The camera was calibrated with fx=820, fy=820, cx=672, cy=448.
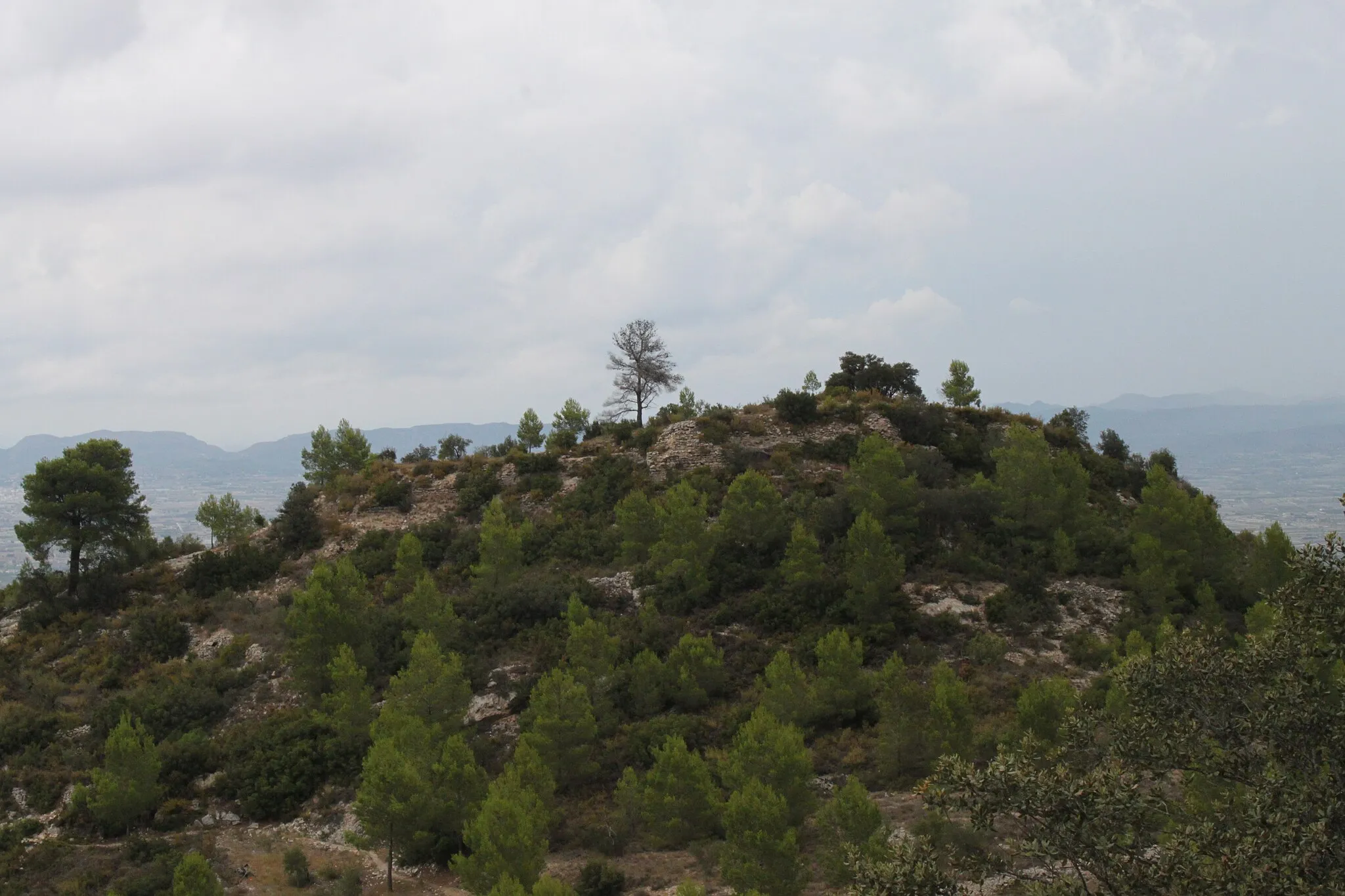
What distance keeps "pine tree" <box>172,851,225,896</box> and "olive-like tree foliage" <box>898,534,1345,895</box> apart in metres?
13.3

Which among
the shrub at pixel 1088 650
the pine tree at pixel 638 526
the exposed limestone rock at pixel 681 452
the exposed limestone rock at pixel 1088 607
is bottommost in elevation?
the shrub at pixel 1088 650

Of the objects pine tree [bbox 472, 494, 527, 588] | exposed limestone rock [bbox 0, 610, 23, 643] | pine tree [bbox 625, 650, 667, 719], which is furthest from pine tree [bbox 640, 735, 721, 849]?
exposed limestone rock [bbox 0, 610, 23, 643]

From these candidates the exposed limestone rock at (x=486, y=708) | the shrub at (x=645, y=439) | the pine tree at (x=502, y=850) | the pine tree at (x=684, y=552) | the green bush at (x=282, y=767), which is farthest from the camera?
the shrub at (x=645, y=439)

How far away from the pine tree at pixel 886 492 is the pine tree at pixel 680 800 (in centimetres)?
1762

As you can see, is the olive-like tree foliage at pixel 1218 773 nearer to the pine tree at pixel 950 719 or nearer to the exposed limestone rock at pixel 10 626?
the pine tree at pixel 950 719

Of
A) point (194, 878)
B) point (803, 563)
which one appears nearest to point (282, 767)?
point (194, 878)

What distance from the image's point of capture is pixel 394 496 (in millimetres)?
48344

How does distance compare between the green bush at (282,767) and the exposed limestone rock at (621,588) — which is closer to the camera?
the green bush at (282,767)

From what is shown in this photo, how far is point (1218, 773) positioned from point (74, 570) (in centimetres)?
4824

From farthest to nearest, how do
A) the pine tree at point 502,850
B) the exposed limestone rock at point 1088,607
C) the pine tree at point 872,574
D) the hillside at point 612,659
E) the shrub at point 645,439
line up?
the shrub at point 645,439, the exposed limestone rock at point 1088,607, the pine tree at point 872,574, the hillside at point 612,659, the pine tree at point 502,850

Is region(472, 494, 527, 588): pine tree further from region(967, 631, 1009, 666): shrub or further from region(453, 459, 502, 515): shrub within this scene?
region(967, 631, 1009, 666): shrub

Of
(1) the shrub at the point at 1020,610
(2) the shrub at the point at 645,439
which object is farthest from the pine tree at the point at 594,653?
(2) the shrub at the point at 645,439

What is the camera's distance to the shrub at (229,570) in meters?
41.4

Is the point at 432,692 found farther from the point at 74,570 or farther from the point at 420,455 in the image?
the point at 420,455
